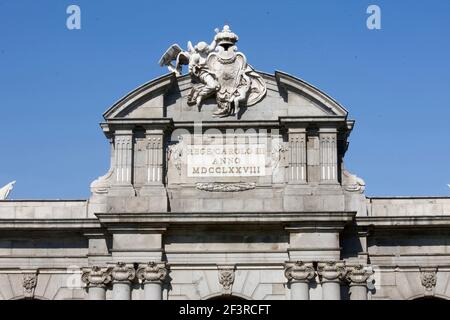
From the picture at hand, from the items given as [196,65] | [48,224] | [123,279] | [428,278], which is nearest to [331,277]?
[428,278]

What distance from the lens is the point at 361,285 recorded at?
39.4 metres

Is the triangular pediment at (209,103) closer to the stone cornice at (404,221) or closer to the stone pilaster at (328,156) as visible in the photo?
the stone pilaster at (328,156)

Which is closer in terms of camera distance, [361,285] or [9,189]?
[361,285]

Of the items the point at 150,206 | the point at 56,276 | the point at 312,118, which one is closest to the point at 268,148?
the point at 312,118

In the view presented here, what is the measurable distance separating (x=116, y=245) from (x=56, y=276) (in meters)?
2.43

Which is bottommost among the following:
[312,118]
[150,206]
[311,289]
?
[311,289]

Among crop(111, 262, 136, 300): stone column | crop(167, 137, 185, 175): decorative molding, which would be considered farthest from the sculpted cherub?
crop(111, 262, 136, 300): stone column

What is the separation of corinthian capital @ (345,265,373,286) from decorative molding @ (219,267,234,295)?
3509mm

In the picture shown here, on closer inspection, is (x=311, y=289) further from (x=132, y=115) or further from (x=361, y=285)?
(x=132, y=115)

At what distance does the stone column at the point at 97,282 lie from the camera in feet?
130

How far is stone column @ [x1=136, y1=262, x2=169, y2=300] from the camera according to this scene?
1538 inches

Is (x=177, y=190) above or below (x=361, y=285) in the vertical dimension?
above

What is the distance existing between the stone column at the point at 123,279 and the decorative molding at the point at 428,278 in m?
8.81

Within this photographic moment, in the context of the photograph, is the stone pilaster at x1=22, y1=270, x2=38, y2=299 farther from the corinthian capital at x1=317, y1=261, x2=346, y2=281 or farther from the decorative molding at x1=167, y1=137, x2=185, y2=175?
the corinthian capital at x1=317, y1=261, x2=346, y2=281
